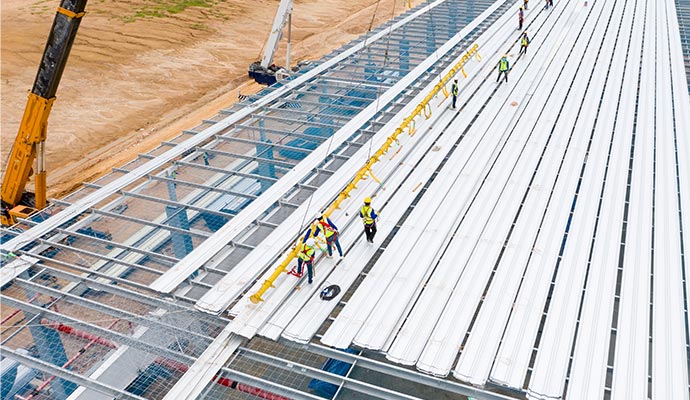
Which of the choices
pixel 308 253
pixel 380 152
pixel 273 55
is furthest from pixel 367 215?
pixel 273 55

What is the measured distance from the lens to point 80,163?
29656mm

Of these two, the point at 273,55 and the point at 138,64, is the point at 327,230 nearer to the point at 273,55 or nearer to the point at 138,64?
the point at 273,55

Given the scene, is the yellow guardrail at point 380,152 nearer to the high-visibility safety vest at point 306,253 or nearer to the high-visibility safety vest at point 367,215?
the high-visibility safety vest at point 306,253

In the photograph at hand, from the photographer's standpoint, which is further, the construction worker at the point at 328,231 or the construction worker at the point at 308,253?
the construction worker at the point at 328,231

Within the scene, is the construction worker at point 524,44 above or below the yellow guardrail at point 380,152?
above

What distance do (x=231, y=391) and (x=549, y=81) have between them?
19.4 meters

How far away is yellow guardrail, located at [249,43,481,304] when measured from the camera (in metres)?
11.5

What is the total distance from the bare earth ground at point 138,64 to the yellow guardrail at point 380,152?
31.8 feet

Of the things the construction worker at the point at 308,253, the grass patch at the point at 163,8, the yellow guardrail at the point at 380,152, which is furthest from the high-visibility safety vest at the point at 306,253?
the grass patch at the point at 163,8

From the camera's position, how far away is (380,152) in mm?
16531

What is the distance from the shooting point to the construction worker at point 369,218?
40.5 ft

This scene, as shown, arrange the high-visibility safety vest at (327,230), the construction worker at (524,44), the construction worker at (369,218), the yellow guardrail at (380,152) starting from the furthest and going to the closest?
the construction worker at (524,44)
the construction worker at (369,218)
the high-visibility safety vest at (327,230)
the yellow guardrail at (380,152)

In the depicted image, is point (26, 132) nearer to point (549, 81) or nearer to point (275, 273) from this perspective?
point (275, 273)

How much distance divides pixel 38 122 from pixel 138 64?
1128 inches
